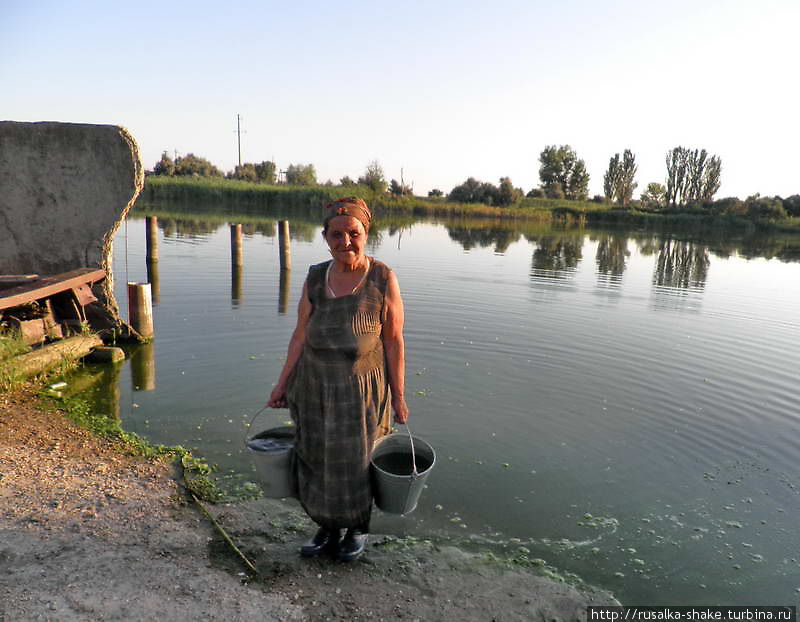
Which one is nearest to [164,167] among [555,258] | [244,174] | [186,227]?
[244,174]

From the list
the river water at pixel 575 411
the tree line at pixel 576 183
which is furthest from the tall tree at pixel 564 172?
the river water at pixel 575 411

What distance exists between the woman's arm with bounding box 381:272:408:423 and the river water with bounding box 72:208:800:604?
1.24 m

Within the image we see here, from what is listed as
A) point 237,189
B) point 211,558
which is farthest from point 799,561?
point 237,189

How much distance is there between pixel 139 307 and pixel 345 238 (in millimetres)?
6270

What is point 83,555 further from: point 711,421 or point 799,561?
point 711,421

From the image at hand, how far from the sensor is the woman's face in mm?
3137

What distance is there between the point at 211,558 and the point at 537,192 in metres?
78.9

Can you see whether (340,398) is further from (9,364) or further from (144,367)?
(144,367)

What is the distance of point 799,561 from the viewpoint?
3.99 m

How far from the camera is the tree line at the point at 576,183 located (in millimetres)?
60969

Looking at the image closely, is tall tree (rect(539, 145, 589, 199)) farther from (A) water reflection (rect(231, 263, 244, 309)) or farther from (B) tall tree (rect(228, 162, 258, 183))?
(A) water reflection (rect(231, 263, 244, 309))

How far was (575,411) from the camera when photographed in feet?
22.0

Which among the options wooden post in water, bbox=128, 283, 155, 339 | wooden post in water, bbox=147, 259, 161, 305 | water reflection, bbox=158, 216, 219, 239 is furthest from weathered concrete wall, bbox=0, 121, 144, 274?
water reflection, bbox=158, 216, 219, 239

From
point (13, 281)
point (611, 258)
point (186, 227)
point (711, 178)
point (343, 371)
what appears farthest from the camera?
point (711, 178)
